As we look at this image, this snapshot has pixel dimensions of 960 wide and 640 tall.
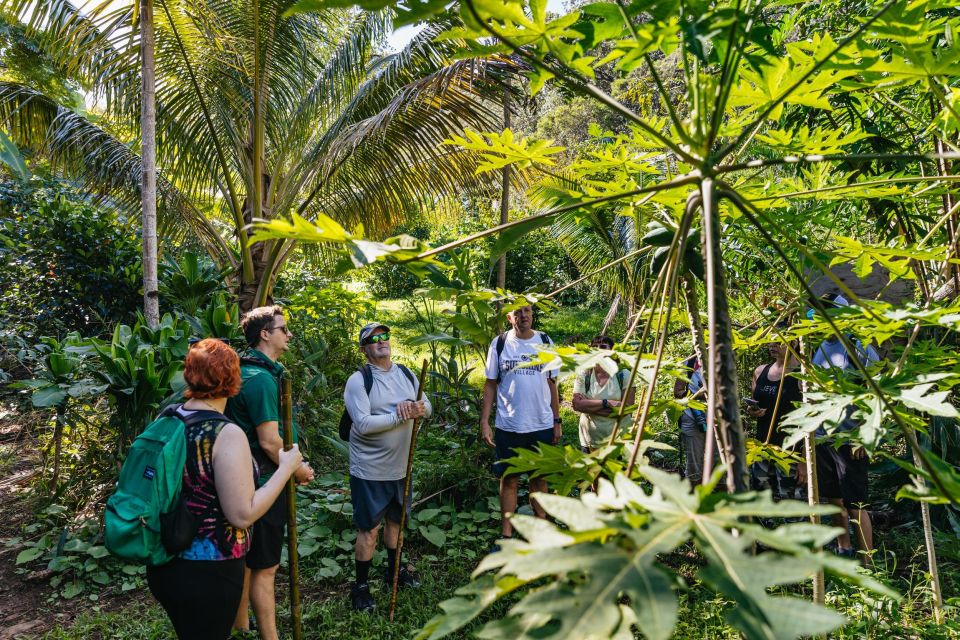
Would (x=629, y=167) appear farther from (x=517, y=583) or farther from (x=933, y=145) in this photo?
(x=933, y=145)

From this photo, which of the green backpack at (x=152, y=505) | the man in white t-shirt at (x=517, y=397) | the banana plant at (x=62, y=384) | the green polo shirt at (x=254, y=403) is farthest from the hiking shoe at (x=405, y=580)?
the banana plant at (x=62, y=384)

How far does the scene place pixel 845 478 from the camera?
4105 mm

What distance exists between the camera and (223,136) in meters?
7.15

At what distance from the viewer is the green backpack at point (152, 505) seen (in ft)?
7.02

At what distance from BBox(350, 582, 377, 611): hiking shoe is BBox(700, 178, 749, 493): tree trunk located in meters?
3.31

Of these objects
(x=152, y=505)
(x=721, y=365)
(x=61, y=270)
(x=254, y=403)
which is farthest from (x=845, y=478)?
(x=61, y=270)

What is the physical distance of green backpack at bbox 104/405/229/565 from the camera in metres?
2.14

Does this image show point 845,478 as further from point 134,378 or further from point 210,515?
point 134,378

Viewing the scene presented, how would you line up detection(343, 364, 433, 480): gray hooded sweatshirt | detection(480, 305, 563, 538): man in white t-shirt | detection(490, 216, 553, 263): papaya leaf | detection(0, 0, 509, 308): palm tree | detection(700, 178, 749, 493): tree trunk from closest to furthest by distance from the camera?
detection(700, 178, 749, 493): tree trunk < detection(490, 216, 553, 263): papaya leaf < detection(343, 364, 433, 480): gray hooded sweatshirt < detection(480, 305, 563, 538): man in white t-shirt < detection(0, 0, 509, 308): palm tree

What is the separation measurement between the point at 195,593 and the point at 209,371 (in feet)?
2.71

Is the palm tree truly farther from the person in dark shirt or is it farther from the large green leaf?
the large green leaf

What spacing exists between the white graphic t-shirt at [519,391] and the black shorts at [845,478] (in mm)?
1924

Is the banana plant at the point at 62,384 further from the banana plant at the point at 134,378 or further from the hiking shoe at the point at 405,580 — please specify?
the hiking shoe at the point at 405,580

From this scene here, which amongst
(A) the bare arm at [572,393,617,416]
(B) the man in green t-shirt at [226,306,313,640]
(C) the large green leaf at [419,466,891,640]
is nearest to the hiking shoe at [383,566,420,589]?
(B) the man in green t-shirt at [226,306,313,640]
